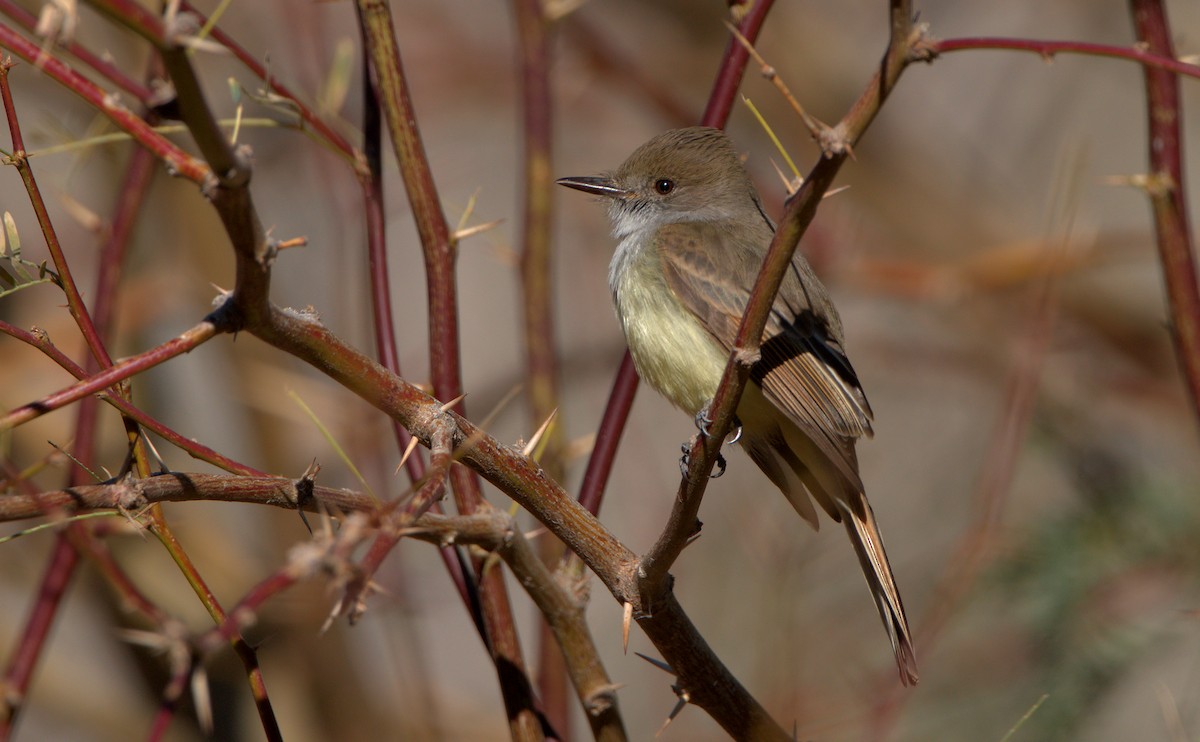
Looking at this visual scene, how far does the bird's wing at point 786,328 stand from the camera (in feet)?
9.89

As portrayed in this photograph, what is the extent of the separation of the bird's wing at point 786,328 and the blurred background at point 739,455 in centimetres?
55

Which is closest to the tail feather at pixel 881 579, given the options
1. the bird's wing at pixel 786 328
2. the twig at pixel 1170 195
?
the bird's wing at pixel 786 328

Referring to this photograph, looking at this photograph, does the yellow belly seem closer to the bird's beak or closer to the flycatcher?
the flycatcher

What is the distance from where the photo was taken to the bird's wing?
302cm

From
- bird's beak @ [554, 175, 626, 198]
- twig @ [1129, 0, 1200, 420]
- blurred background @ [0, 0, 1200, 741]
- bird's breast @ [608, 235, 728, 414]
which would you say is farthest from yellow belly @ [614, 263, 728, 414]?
twig @ [1129, 0, 1200, 420]

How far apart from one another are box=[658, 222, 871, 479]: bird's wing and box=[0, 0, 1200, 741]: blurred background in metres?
0.55

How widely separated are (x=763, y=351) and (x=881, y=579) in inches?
26.6

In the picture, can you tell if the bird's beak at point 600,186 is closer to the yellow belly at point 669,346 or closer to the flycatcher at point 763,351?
the flycatcher at point 763,351

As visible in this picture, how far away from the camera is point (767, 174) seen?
23.3 ft

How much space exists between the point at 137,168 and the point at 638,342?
164 cm

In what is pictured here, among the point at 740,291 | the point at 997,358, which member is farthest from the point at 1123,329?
the point at 740,291

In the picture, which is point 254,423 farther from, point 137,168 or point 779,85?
point 779,85

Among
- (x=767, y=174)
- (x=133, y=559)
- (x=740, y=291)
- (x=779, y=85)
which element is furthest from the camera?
(x=767, y=174)

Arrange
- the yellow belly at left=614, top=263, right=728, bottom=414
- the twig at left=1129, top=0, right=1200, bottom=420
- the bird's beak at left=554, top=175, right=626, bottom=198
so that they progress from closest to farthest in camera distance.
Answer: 1. the twig at left=1129, top=0, right=1200, bottom=420
2. the yellow belly at left=614, top=263, right=728, bottom=414
3. the bird's beak at left=554, top=175, right=626, bottom=198
